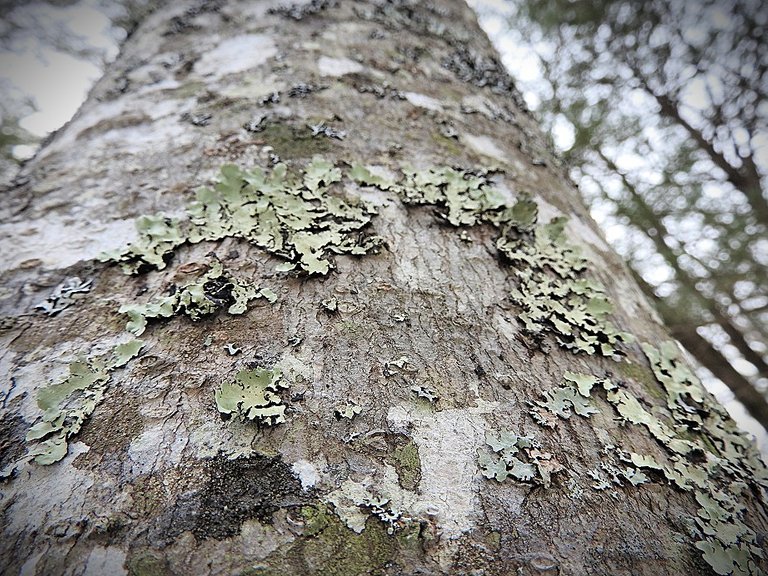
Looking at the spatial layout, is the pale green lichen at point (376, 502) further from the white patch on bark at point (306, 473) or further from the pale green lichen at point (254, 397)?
the pale green lichen at point (254, 397)

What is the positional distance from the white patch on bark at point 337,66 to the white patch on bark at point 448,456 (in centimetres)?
105

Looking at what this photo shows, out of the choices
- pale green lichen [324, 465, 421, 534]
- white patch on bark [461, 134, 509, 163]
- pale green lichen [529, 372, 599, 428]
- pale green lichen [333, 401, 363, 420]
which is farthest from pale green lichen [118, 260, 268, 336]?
white patch on bark [461, 134, 509, 163]

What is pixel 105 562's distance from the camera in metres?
0.50

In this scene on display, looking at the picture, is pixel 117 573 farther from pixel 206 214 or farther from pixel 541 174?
pixel 541 174

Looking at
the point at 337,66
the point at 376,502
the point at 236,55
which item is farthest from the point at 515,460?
the point at 236,55

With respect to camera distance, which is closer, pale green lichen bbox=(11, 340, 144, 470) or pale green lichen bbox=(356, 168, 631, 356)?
pale green lichen bbox=(11, 340, 144, 470)

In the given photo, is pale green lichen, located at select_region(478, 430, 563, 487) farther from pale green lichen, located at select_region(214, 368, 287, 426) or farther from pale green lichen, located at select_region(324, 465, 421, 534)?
pale green lichen, located at select_region(214, 368, 287, 426)

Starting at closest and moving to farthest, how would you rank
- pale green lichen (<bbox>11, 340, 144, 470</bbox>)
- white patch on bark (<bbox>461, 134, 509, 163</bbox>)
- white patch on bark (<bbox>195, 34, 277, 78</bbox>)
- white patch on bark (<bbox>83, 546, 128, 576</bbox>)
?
white patch on bark (<bbox>83, 546, 128, 576</bbox>), pale green lichen (<bbox>11, 340, 144, 470</bbox>), white patch on bark (<bbox>461, 134, 509, 163</bbox>), white patch on bark (<bbox>195, 34, 277, 78</bbox>)

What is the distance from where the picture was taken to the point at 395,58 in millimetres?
1368

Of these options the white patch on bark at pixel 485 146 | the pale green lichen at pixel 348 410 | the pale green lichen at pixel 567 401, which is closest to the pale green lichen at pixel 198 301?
the pale green lichen at pixel 348 410

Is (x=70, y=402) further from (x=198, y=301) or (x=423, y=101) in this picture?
(x=423, y=101)

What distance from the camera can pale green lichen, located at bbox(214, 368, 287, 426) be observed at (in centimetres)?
63

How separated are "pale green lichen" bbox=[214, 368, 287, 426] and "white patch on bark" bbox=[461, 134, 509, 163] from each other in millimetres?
836

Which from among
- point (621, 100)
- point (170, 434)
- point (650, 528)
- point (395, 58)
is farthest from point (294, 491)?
point (621, 100)
